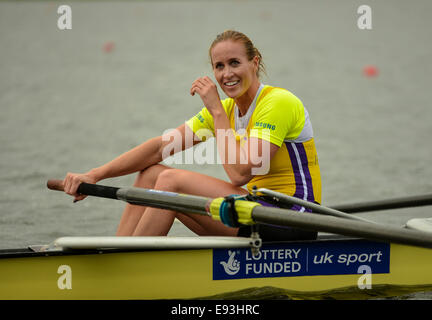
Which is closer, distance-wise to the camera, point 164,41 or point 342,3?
point 164,41

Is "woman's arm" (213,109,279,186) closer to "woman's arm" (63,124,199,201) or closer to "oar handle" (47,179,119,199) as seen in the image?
"woman's arm" (63,124,199,201)

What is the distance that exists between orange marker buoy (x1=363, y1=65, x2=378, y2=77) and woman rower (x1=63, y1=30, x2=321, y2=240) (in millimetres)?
13336

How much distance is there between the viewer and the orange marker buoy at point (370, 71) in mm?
17336

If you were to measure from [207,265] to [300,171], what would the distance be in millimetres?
726

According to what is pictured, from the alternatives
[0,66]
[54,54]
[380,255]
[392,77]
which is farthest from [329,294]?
[54,54]

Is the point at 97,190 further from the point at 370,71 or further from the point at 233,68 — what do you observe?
the point at 370,71

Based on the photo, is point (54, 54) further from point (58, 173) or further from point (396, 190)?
point (396, 190)

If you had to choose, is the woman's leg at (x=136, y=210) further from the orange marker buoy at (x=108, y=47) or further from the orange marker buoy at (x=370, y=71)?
the orange marker buoy at (x=108, y=47)

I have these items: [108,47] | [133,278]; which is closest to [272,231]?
[133,278]

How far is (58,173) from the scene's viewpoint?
929 centimetres

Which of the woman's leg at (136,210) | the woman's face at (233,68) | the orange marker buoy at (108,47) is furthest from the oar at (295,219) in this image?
the orange marker buoy at (108,47)

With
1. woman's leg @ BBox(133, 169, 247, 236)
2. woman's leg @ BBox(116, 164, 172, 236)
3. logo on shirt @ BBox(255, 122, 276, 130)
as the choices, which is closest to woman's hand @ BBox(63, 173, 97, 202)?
woman's leg @ BBox(116, 164, 172, 236)

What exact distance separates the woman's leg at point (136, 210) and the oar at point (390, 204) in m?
1.24

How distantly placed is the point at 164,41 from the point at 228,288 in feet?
62.2
